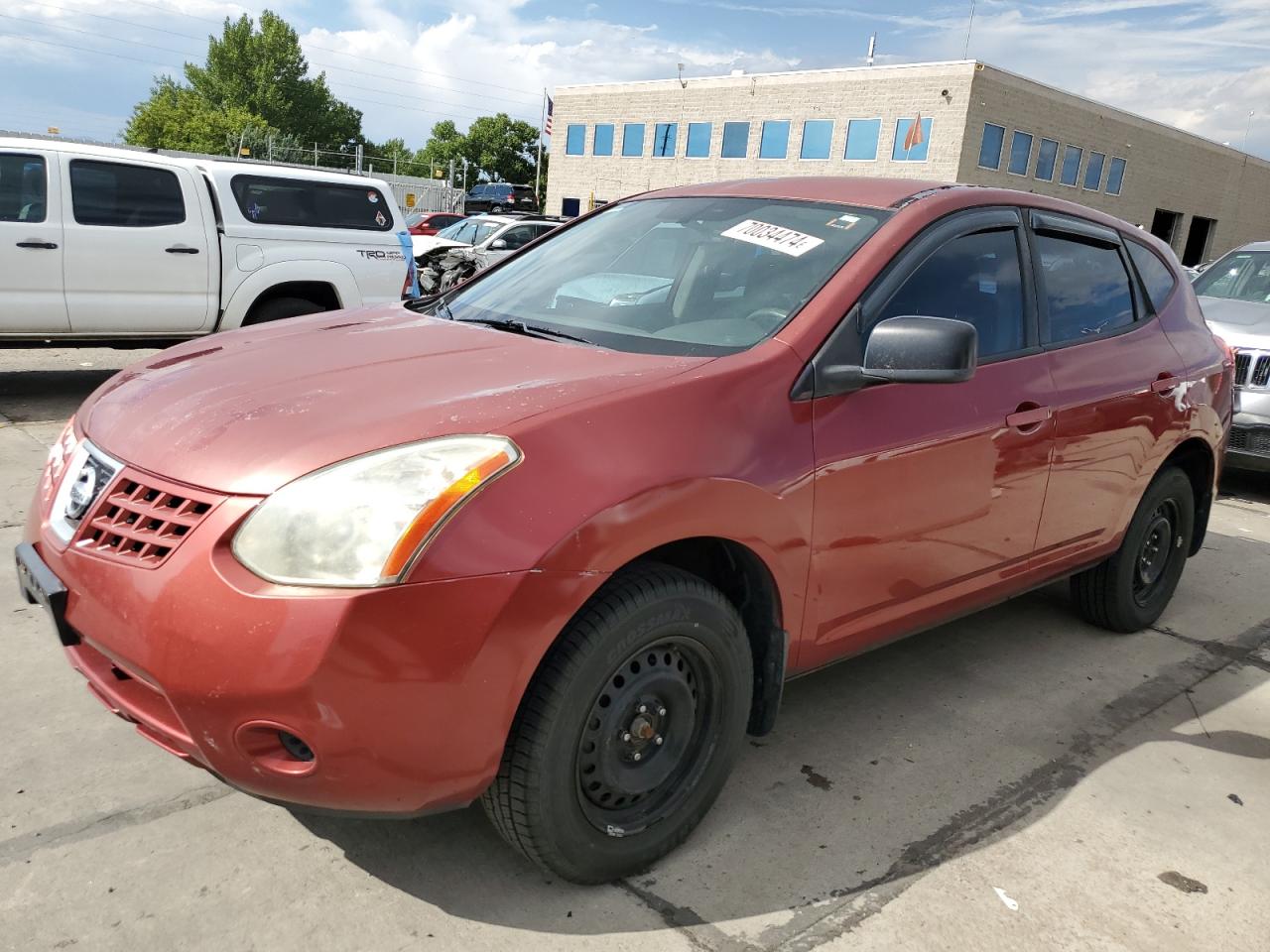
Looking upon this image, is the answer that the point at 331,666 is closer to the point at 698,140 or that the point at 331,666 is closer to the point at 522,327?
the point at 522,327

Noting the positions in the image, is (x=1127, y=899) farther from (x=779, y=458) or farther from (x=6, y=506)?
(x=6, y=506)

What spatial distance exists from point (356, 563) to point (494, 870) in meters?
0.98

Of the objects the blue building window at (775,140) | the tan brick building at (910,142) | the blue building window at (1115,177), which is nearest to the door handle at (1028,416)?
the tan brick building at (910,142)

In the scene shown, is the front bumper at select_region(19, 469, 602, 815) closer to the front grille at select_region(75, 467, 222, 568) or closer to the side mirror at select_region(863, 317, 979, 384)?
the front grille at select_region(75, 467, 222, 568)

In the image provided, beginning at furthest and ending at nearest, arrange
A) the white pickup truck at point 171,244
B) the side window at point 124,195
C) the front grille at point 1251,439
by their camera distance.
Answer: the side window at point 124,195 < the white pickup truck at point 171,244 < the front grille at point 1251,439

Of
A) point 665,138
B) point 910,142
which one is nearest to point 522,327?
point 910,142

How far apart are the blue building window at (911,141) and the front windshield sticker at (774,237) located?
39.4m

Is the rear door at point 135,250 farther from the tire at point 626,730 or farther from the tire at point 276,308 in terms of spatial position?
the tire at point 626,730

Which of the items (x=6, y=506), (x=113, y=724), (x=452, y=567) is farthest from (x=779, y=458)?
(x=6, y=506)

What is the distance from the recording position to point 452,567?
1.88 metres

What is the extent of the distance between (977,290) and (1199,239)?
5894 cm

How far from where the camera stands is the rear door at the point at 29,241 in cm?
687

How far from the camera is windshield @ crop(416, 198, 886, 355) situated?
108 inches

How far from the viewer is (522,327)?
294 centimetres
